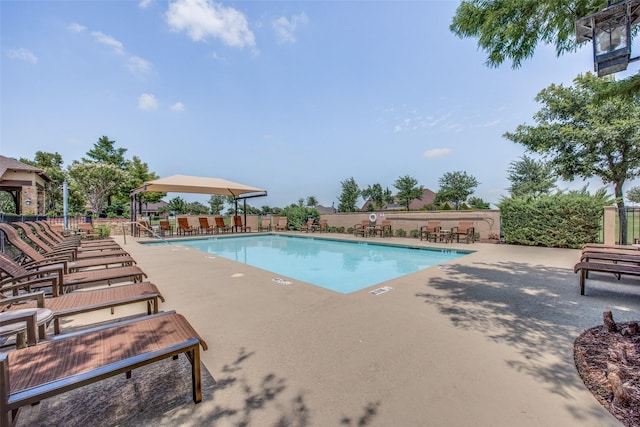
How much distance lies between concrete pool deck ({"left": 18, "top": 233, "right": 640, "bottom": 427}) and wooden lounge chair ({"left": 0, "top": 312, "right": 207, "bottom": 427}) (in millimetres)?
389

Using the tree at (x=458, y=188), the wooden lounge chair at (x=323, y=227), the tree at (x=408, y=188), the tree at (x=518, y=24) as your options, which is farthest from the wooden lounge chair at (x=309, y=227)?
the tree at (x=458, y=188)

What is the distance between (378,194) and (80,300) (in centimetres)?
3509

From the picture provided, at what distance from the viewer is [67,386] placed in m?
1.34

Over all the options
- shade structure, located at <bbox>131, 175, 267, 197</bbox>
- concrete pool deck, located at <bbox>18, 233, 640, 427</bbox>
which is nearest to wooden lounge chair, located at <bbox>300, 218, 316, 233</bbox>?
shade structure, located at <bbox>131, 175, 267, 197</bbox>

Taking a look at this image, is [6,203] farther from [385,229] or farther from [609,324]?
[609,324]

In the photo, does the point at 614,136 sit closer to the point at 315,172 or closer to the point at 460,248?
the point at 460,248

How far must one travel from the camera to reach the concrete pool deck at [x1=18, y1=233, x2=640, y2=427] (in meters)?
1.66

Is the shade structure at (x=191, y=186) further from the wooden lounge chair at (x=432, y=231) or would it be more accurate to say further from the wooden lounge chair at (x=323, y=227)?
the wooden lounge chair at (x=432, y=231)

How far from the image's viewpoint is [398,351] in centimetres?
239

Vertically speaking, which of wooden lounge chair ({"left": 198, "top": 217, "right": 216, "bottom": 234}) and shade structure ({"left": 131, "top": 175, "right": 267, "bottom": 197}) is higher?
shade structure ({"left": 131, "top": 175, "right": 267, "bottom": 197})

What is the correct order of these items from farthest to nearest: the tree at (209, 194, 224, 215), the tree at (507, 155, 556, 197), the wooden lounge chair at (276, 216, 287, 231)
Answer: the tree at (209, 194, 224, 215)
the tree at (507, 155, 556, 197)
the wooden lounge chair at (276, 216, 287, 231)

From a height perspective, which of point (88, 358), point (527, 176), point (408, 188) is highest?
point (527, 176)

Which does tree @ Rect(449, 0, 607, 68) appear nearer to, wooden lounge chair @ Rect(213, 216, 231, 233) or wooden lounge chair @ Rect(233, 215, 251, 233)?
wooden lounge chair @ Rect(213, 216, 231, 233)

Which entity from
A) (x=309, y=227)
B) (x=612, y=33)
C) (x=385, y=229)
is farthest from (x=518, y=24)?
(x=309, y=227)
